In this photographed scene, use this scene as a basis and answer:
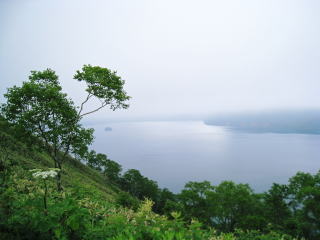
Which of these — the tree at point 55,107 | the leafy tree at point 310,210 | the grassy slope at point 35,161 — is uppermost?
the tree at point 55,107

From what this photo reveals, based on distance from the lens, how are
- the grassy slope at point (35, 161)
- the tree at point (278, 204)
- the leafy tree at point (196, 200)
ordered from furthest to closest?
the leafy tree at point (196, 200), the tree at point (278, 204), the grassy slope at point (35, 161)

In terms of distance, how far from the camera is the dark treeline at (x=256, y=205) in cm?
2186

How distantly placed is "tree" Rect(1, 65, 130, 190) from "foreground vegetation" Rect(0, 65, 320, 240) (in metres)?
0.05

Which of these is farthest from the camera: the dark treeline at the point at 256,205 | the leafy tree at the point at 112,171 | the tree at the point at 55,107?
the leafy tree at the point at 112,171

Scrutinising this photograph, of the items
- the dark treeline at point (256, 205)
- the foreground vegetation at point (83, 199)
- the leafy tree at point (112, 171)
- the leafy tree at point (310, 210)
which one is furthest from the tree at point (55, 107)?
the leafy tree at point (112, 171)

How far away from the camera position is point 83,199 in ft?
21.2

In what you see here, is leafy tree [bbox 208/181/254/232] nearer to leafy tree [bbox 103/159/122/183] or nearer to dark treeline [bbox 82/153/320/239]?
dark treeline [bbox 82/153/320/239]

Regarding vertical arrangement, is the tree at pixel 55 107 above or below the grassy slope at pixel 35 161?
above

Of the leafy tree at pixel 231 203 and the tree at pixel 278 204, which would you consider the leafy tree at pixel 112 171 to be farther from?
the tree at pixel 278 204

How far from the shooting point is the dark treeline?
21859 millimetres

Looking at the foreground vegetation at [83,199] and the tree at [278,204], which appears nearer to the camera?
the foreground vegetation at [83,199]

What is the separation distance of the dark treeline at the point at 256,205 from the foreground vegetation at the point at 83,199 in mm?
138

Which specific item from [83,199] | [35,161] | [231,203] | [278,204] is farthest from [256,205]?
[35,161]

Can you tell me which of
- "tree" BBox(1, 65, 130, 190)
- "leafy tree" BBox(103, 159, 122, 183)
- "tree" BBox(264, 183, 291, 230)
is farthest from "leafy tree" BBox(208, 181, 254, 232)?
"leafy tree" BBox(103, 159, 122, 183)
